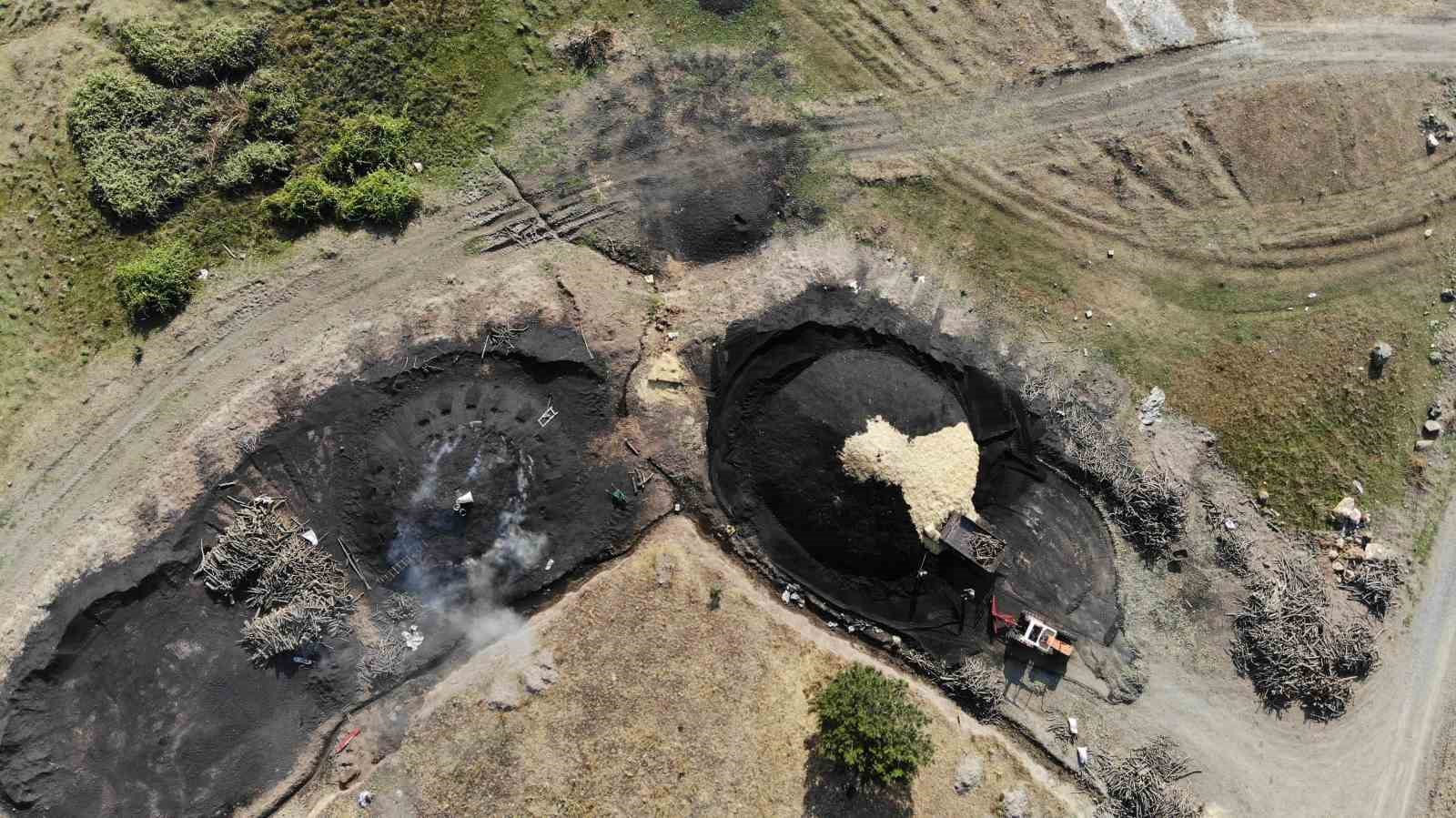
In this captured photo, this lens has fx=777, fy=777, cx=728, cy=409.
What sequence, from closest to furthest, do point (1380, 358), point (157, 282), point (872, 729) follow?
1. point (872, 729)
2. point (157, 282)
3. point (1380, 358)

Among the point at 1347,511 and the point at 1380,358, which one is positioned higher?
the point at 1380,358

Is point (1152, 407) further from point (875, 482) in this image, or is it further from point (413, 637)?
point (413, 637)

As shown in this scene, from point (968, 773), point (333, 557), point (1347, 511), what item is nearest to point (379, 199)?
point (333, 557)

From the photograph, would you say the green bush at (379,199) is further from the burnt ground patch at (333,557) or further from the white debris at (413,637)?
the white debris at (413,637)

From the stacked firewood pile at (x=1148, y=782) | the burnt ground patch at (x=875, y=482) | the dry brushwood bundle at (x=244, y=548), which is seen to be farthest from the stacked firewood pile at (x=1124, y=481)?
the dry brushwood bundle at (x=244, y=548)

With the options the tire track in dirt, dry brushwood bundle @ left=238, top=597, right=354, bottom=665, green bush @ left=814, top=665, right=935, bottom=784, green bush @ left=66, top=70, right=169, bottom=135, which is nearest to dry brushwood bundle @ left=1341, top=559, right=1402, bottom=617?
the tire track in dirt

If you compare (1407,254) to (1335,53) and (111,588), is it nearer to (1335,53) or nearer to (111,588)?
(1335,53)
